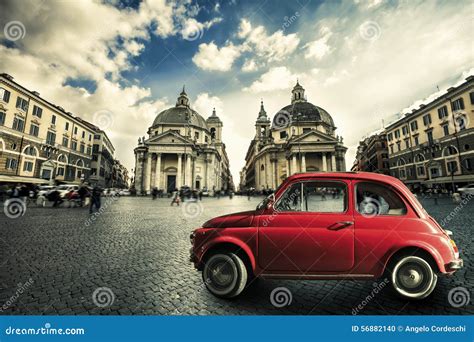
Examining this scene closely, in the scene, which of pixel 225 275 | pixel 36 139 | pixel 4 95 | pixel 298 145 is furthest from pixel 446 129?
pixel 36 139

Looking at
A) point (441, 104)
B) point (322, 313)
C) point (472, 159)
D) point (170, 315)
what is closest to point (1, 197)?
point (170, 315)

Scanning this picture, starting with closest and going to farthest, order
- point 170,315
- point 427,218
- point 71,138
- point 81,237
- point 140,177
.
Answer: point 170,315
point 427,218
point 81,237
point 71,138
point 140,177

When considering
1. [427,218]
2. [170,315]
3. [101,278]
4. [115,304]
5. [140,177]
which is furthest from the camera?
[140,177]

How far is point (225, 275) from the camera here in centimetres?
284

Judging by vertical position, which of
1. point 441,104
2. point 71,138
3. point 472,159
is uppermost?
point 441,104

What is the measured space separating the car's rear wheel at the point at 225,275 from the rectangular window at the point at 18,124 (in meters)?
39.5

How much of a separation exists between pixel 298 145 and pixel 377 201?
146 ft

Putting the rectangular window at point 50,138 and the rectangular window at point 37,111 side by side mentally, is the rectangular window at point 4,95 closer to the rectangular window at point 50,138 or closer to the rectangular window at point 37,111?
the rectangular window at point 37,111

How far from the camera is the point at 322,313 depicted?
2424mm

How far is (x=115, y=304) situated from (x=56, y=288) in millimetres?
1180

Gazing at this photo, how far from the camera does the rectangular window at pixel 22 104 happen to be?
2860 cm

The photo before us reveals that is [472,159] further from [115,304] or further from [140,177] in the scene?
[140,177]

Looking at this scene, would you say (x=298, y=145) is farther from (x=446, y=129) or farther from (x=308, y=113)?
(x=446, y=129)

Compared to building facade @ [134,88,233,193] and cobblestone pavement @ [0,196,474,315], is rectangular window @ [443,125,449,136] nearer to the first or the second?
cobblestone pavement @ [0,196,474,315]
